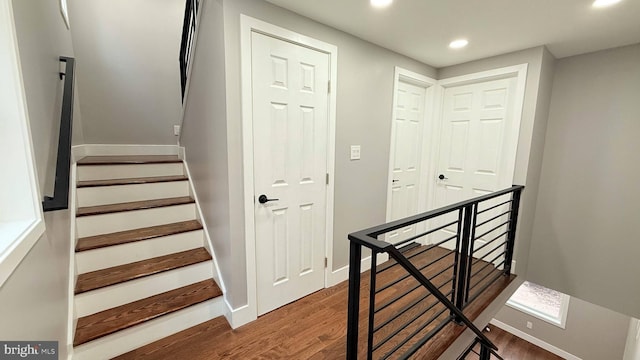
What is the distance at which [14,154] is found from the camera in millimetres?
998

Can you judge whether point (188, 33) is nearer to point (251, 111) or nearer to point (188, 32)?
point (188, 32)

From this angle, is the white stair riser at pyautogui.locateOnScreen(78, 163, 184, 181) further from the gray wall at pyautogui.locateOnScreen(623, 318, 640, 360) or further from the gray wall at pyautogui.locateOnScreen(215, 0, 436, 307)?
the gray wall at pyautogui.locateOnScreen(623, 318, 640, 360)

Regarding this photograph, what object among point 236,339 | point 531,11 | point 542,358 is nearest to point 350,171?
point 236,339

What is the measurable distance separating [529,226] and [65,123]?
4.25 metres

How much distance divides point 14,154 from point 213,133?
1.11 m

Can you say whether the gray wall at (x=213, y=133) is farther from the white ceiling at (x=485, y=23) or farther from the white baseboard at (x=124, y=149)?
the white baseboard at (x=124, y=149)

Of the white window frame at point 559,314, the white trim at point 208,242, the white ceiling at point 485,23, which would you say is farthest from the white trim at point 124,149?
the white window frame at point 559,314

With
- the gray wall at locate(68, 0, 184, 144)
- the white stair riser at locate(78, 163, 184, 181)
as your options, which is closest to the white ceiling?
the white stair riser at locate(78, 163, 184, 181)

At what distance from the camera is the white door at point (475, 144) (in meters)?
2.86

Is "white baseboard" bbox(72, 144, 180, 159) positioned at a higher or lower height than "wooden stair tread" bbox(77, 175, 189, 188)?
higher

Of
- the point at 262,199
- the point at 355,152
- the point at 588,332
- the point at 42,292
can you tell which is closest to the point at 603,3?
the point at 355,152

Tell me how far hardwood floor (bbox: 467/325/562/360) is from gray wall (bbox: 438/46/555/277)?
2452 millimetres

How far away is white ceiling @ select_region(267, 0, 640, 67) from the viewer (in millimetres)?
1846

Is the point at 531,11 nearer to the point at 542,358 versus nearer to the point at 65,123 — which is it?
the point at 65,123
